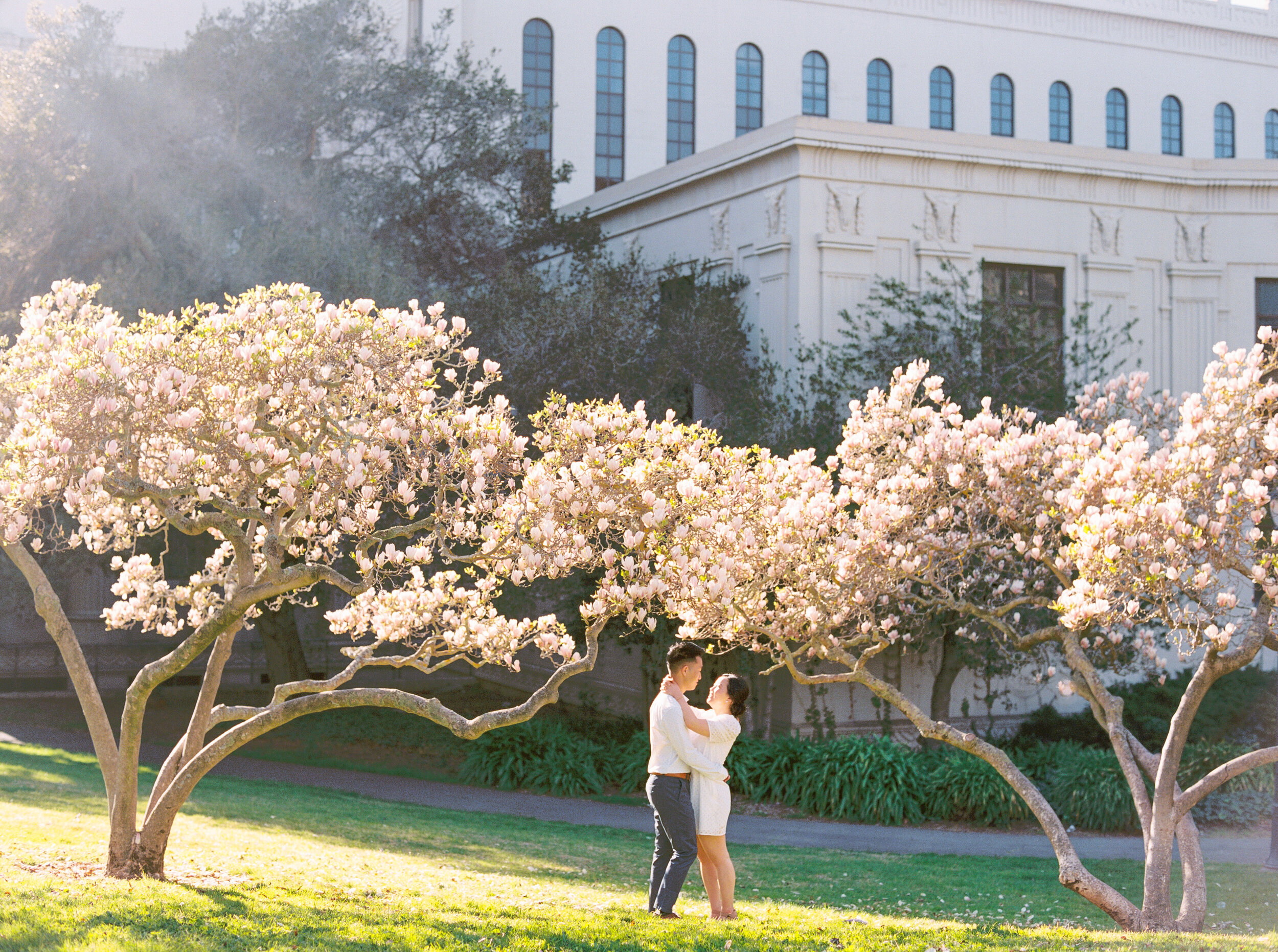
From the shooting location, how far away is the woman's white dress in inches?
285

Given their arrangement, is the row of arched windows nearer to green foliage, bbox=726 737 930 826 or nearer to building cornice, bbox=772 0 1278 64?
building cornice, bbox=772 0 1278 64

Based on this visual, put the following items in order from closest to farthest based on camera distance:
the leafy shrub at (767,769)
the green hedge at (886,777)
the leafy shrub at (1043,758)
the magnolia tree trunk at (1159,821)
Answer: the magnolia tree trunk at (1159,821) → the green hedge at (886,777) → the leafy shrub at (1043,758) → the leafy shrub at (767,769)

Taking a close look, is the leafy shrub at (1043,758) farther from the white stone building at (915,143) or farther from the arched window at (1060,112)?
the arched window at (1060,112)

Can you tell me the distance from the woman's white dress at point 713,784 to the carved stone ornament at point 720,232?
14.9 metres

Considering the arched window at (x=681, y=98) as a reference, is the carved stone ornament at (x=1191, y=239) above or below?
below

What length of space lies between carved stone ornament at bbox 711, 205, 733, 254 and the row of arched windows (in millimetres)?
8633

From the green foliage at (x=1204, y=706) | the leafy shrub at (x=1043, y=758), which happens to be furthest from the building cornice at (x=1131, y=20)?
the leafy shrub at (x=1043, y=758)

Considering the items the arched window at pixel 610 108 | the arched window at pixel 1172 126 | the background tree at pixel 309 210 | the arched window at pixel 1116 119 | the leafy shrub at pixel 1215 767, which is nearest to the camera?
the leafy shrub at pixel 1215 767

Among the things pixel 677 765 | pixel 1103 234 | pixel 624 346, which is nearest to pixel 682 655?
pixel 677 765

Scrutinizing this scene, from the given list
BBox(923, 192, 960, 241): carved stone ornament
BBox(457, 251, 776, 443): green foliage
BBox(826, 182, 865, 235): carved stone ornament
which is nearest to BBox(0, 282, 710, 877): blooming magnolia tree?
BBox(457, 251, 776, 443): green foliage

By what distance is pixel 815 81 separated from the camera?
3475 centimetres

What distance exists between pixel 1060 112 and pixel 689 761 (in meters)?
33.8

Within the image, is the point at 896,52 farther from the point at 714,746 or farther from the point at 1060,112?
the point at 714,746

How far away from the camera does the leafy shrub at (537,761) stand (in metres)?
17.2
